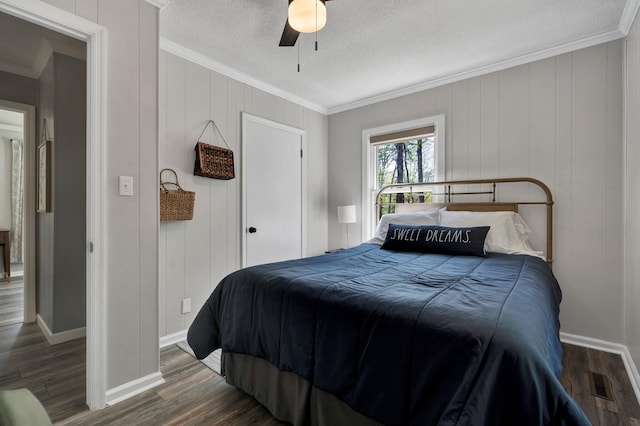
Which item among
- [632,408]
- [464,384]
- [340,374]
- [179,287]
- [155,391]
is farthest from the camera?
[179,287]

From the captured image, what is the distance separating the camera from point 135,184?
1.97m

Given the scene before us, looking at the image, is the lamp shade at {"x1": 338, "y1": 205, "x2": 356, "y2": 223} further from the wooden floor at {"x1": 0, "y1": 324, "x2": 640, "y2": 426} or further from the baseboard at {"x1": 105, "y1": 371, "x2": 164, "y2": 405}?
the baseboard at {"x1": 105, "y1": 371, "x2": 164, "y2": 405}

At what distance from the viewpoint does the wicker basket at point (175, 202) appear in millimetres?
2510

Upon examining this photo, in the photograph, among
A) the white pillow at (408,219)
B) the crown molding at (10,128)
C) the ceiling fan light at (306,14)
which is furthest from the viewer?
the crown molding at (10,128)

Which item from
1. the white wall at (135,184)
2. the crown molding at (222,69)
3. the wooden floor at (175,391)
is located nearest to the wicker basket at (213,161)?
the crown molding at (222,69)

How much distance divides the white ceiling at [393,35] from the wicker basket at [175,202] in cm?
124

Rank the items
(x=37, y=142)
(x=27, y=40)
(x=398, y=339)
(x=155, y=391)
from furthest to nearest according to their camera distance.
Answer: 1. (x=37, y=142)
2. (x=27, y=40)
3. (x=155, y=391)
4. (x=398, y=339)

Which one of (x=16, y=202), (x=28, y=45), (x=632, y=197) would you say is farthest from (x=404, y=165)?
(x=16, y=202)

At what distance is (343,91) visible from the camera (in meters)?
3.73

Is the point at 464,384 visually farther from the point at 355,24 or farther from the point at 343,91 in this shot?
the point at 343,91

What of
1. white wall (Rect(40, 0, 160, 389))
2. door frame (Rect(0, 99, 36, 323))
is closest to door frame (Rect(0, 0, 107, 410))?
white wall (Rect(40, 0, 160, 389))

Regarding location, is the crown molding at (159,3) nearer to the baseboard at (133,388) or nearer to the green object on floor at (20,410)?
the green object on floor at (20,410)

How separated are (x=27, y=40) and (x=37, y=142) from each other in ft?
3.30

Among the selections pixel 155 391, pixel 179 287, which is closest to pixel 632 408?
pixel 155 391
